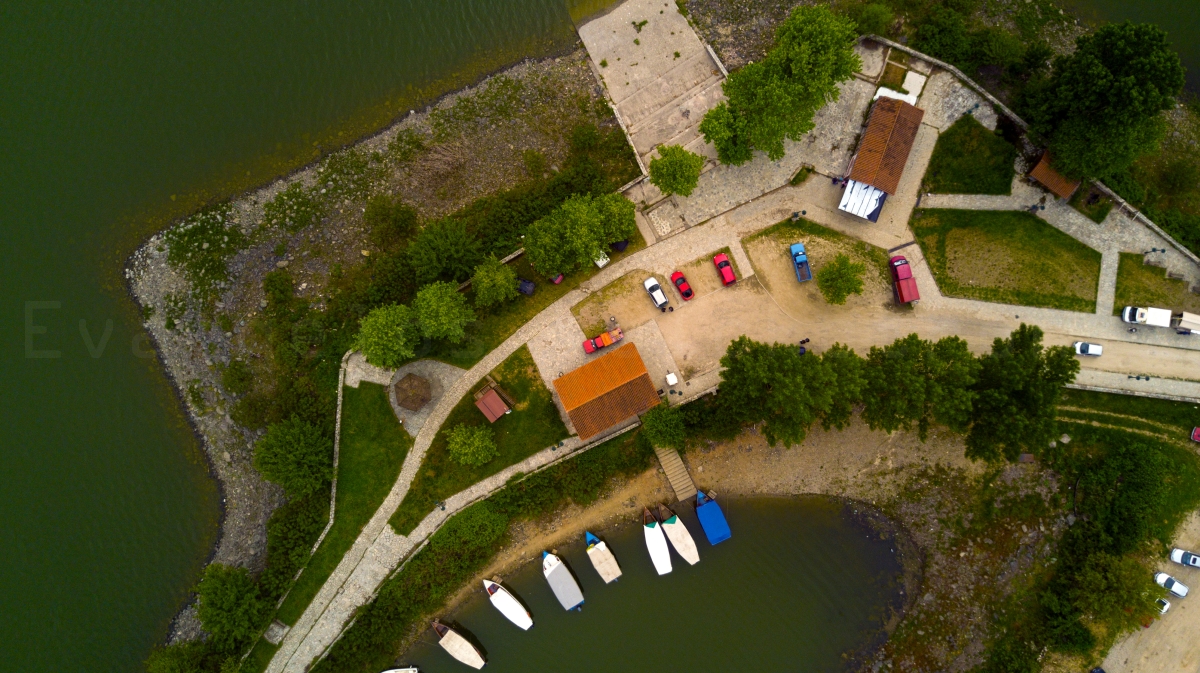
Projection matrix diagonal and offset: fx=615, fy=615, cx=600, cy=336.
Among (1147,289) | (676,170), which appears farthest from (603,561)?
(1147,289)

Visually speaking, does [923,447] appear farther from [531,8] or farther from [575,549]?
[531,8]

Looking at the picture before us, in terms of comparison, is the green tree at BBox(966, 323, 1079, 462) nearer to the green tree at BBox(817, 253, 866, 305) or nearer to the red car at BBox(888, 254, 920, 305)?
the red car at BBox(888, 254, 920, 305)

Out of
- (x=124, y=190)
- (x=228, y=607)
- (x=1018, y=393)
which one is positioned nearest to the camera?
(x=1018, y=393)

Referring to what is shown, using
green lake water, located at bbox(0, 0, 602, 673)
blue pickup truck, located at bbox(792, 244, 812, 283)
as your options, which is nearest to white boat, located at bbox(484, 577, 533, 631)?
green lake water, located at bbox(0, 0, 602, 673)

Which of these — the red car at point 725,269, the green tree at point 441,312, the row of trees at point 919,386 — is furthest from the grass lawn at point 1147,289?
the green tree at point 441,312

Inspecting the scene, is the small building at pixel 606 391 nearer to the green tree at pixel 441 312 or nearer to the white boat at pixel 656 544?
the green tree at pixel 441 312

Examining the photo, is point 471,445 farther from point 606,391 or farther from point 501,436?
point 606,391
